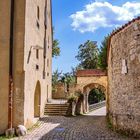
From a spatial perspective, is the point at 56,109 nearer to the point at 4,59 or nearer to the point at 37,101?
the point at 37,101

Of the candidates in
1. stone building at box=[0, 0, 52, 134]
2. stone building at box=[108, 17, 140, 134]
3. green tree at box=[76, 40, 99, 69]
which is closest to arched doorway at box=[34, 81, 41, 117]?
stone building at box=[0, 0, 52, 134]

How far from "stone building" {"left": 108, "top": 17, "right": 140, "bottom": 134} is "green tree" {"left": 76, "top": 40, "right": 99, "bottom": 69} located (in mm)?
38273

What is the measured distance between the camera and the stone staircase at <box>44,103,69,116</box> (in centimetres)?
2253

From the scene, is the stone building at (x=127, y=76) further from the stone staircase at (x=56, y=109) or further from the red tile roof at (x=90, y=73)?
the red tile roof at (x=90, y=73)

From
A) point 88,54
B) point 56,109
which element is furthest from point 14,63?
point 88,54

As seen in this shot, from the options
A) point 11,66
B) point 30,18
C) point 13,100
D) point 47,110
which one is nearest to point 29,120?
point 13,100

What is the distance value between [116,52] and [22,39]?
443 centimetres

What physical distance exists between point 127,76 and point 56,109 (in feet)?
36.6

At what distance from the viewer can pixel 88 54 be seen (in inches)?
2191

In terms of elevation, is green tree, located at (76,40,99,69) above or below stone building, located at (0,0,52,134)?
above

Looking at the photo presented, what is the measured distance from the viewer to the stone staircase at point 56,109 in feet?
73.9

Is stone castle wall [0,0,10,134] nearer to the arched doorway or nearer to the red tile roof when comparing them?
the arched doorway

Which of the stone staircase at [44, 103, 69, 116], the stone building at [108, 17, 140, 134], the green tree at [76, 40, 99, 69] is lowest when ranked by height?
the stone staircase at [44, 103, 69, 116]

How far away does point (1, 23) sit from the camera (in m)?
14.0
